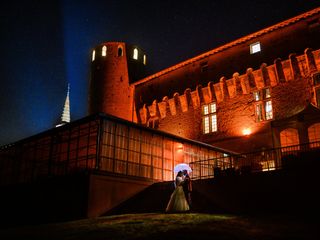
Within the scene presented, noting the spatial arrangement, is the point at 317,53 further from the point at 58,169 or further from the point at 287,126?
the point at 58,169

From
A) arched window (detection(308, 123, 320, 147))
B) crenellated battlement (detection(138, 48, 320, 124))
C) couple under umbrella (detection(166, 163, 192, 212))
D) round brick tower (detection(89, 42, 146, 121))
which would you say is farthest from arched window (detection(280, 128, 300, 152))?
round brick tower (detection(89, 42, 146, 121))

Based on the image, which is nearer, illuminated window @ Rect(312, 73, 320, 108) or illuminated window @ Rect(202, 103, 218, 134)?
illuminated window @ Rect(312, 73, 320, 108)


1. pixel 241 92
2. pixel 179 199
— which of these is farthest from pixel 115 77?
pixel 179 199

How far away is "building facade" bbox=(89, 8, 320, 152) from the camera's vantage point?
19.3 meters

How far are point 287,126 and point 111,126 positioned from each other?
381 inches

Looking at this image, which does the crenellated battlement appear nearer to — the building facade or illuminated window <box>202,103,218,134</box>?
the building facade

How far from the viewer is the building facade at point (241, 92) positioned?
19328 millimetres

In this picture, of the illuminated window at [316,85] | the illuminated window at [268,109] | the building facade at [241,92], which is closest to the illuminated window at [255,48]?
the building facade at [241,92]

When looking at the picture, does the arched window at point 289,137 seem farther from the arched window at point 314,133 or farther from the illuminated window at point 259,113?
the illuminated window at point 259,113

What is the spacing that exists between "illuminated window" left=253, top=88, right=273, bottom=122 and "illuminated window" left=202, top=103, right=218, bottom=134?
11.2 ft

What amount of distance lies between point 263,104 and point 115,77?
15225mm

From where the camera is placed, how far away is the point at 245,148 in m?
21.4

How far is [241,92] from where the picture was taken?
22641mm

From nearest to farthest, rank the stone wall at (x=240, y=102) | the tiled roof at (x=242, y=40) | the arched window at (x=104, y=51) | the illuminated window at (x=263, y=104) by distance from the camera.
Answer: the stone wall at (x=240, y=102) < the tiled roof at (x=242, y=40) < the illuminated window at (x=263, y=104) < the arched window at (x=104, y=51)
